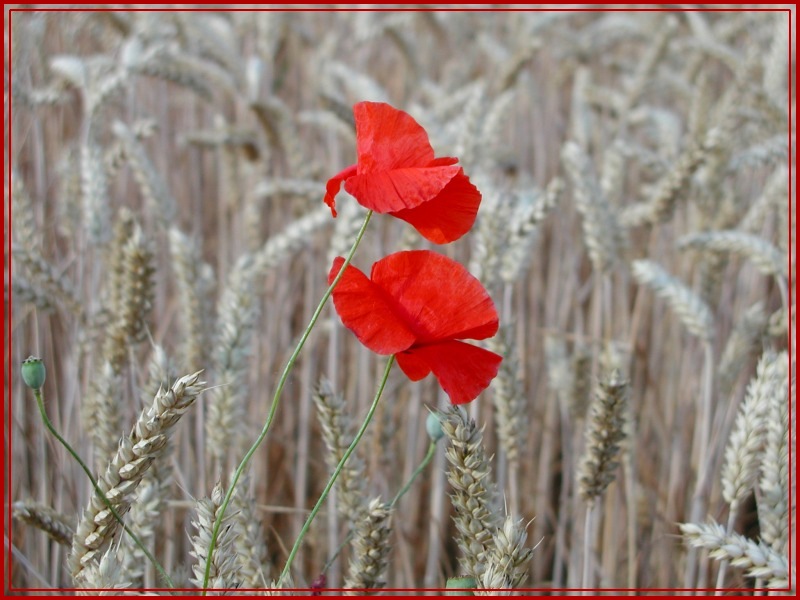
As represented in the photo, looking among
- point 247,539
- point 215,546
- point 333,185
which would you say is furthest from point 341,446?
point 333,185

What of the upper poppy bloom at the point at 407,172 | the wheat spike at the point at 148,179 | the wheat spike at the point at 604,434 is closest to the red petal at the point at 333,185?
the upper poppy bloom at the point at 407,172

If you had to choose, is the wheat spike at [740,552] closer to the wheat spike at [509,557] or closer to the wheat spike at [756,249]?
the wheat spike at [509,557]

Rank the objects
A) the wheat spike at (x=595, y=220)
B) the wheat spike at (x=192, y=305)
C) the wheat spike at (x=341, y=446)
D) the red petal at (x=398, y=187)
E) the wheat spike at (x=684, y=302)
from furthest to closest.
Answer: the wheat spike at (x=595, y=220) → the wheat spike at (x=684, y=302) → the wheat spike at (x=192, y=305) → the wheat spike at (x=341, y=446) → the red petal at (x=398, y=187)

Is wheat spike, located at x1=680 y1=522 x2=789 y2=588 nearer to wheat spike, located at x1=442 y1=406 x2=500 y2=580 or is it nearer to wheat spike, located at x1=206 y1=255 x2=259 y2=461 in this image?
wheat spike, located at x1=442 y1=406 x2=500 y2=580

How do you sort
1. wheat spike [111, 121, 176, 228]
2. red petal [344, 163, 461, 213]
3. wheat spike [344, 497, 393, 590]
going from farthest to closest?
wheat spike [111, 121, 176, 228] → wheat spike [344, 497, 393, 590] → red petal [344, 163, 461, 213]

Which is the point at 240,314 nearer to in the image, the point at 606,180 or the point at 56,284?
the point at 56,284

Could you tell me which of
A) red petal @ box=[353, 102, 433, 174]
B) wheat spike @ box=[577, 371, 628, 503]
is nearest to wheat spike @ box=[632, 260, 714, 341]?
wheat spike @ box=[577, 371, 628, 503]
